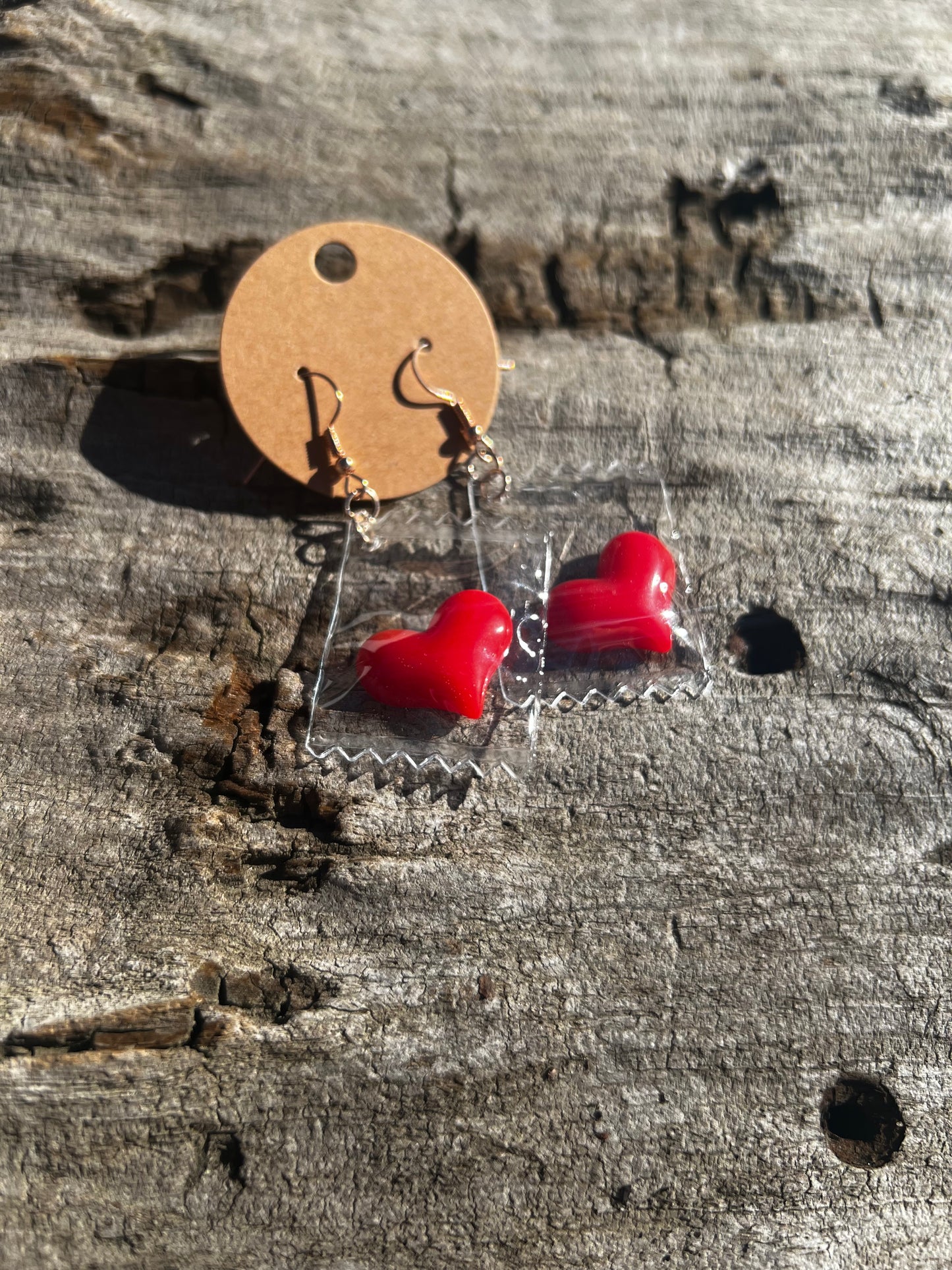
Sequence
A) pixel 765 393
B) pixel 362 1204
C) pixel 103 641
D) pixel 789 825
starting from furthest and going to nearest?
pixel 765 393 < pixel 103 641 < pixel 789 825 < pixel 362 1204

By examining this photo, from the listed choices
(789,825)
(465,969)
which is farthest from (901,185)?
(465,969)

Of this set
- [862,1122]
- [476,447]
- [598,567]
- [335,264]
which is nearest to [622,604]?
[598,567]

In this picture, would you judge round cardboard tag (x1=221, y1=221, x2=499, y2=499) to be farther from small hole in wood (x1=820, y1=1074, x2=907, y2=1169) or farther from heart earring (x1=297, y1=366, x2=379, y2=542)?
small hole in wood (x1=820, y1=1074, x2=907, y2=1169)

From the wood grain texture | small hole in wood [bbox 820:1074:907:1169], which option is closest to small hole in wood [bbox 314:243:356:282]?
the wood grain texture

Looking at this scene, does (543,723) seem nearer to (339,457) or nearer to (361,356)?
(339,457)

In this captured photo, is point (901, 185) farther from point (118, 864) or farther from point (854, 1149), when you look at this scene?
point (118, 864)

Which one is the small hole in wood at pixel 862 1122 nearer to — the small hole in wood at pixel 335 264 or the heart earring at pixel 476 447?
the heart earring at pixel 476 447
